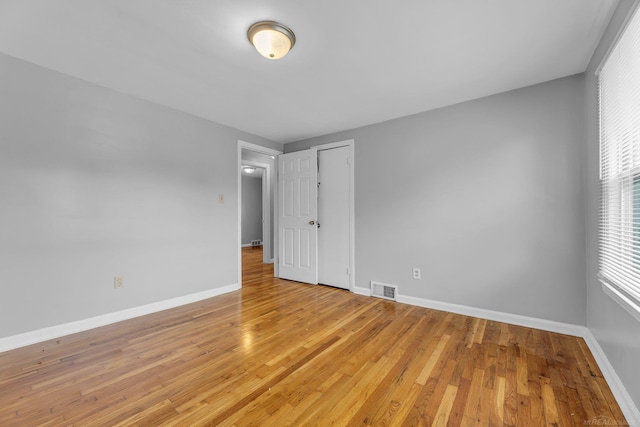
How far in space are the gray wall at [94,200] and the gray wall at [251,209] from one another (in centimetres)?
490

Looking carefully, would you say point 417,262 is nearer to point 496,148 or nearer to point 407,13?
point 496,148

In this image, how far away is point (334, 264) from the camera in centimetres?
399

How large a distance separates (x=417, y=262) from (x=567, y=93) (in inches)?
87.0

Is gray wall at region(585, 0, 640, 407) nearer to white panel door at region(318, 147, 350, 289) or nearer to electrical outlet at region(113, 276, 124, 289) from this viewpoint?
white panel door at region(318, 147, 350, 289)

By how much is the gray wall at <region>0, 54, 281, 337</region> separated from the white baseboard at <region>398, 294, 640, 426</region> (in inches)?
115

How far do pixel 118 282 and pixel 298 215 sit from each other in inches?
97.9

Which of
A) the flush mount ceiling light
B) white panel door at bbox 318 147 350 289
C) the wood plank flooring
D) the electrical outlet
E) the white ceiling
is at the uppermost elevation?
the white ceiling

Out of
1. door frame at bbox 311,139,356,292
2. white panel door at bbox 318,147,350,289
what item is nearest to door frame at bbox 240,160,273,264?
white panel door at bbox 318,147,350,289

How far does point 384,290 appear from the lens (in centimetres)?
348

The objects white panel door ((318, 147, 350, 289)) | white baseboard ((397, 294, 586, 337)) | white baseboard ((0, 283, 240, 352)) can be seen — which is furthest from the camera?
white panel door ((318, 147, 350, 289))

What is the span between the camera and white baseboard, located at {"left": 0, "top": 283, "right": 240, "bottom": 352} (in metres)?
2.14

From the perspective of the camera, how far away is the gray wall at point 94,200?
2166 millimetres

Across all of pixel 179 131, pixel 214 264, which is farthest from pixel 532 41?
pixel 214 264

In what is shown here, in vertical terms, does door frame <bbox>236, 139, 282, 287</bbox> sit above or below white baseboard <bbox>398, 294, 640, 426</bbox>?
above
